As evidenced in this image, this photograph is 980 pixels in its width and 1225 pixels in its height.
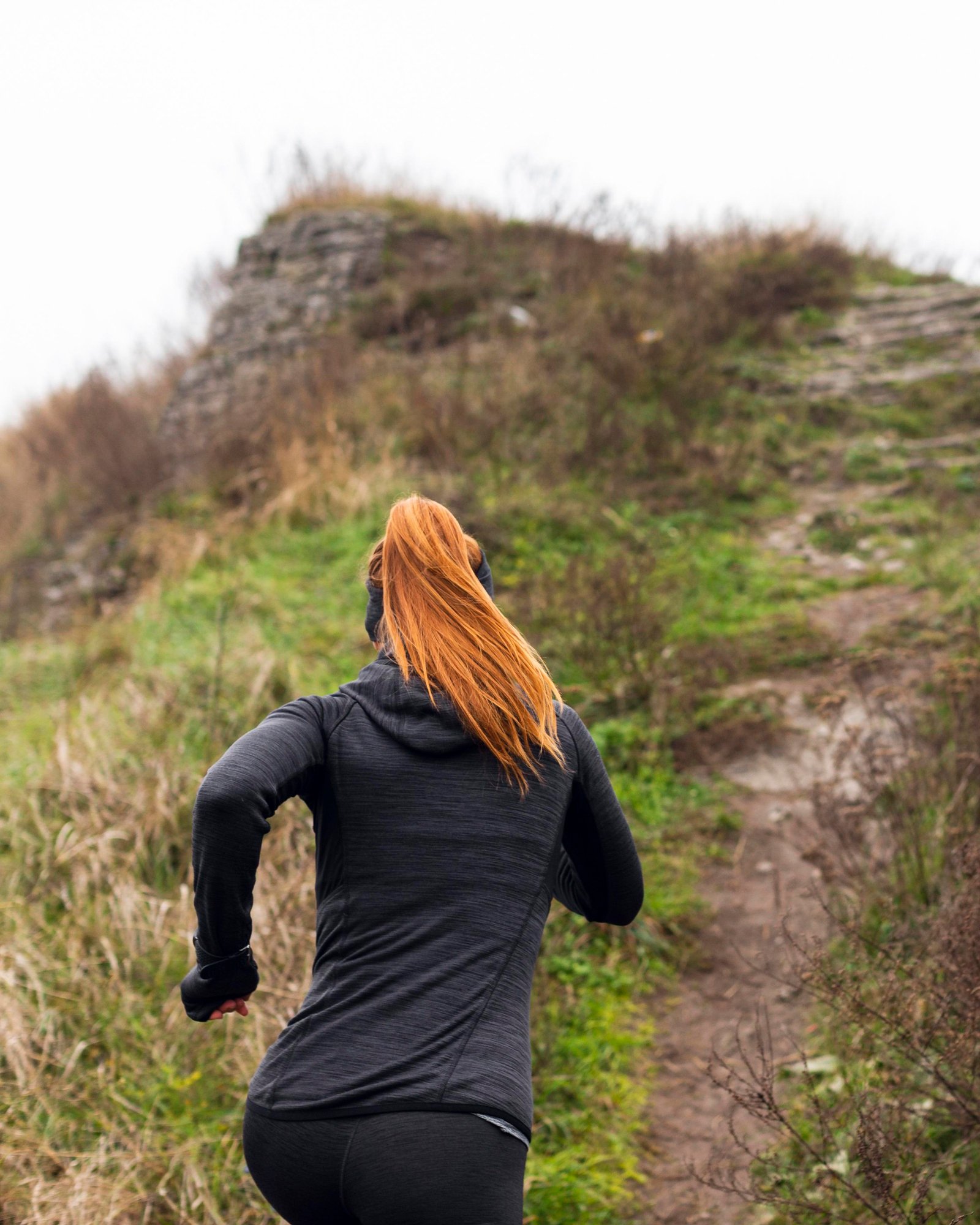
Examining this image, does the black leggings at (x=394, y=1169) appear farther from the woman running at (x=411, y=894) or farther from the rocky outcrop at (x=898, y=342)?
the rocky outcrop at (x=898, y=342)

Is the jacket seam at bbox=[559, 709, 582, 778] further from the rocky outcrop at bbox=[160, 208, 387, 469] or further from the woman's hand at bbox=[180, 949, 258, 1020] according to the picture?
the rocky outcrop at bbox=[160, 208, 387, 469]

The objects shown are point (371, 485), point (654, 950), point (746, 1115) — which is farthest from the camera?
point (371, 485)

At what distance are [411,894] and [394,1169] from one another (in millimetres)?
354

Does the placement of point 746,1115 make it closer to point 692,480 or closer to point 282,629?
point 282,629

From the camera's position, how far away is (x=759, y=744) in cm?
526

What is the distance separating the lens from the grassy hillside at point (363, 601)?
10.1ft

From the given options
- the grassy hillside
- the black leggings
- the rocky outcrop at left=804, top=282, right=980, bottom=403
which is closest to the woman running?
the black leggings

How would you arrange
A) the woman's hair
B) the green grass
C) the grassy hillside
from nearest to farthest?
the woman's hair, the green grass, the grassy hillside

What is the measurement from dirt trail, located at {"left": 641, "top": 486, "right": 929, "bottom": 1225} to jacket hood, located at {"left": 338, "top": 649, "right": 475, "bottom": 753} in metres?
1.39

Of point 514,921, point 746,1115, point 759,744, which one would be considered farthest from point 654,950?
point 514,921

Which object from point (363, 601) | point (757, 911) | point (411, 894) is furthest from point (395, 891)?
point (363, 601)

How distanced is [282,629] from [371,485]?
7.53 feet

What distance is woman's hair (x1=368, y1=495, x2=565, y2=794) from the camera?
144 centimetres

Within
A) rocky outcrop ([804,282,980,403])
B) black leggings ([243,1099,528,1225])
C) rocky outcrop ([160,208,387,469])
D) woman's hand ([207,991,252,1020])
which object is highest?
rocky outcrop ([160,208,387,469])
